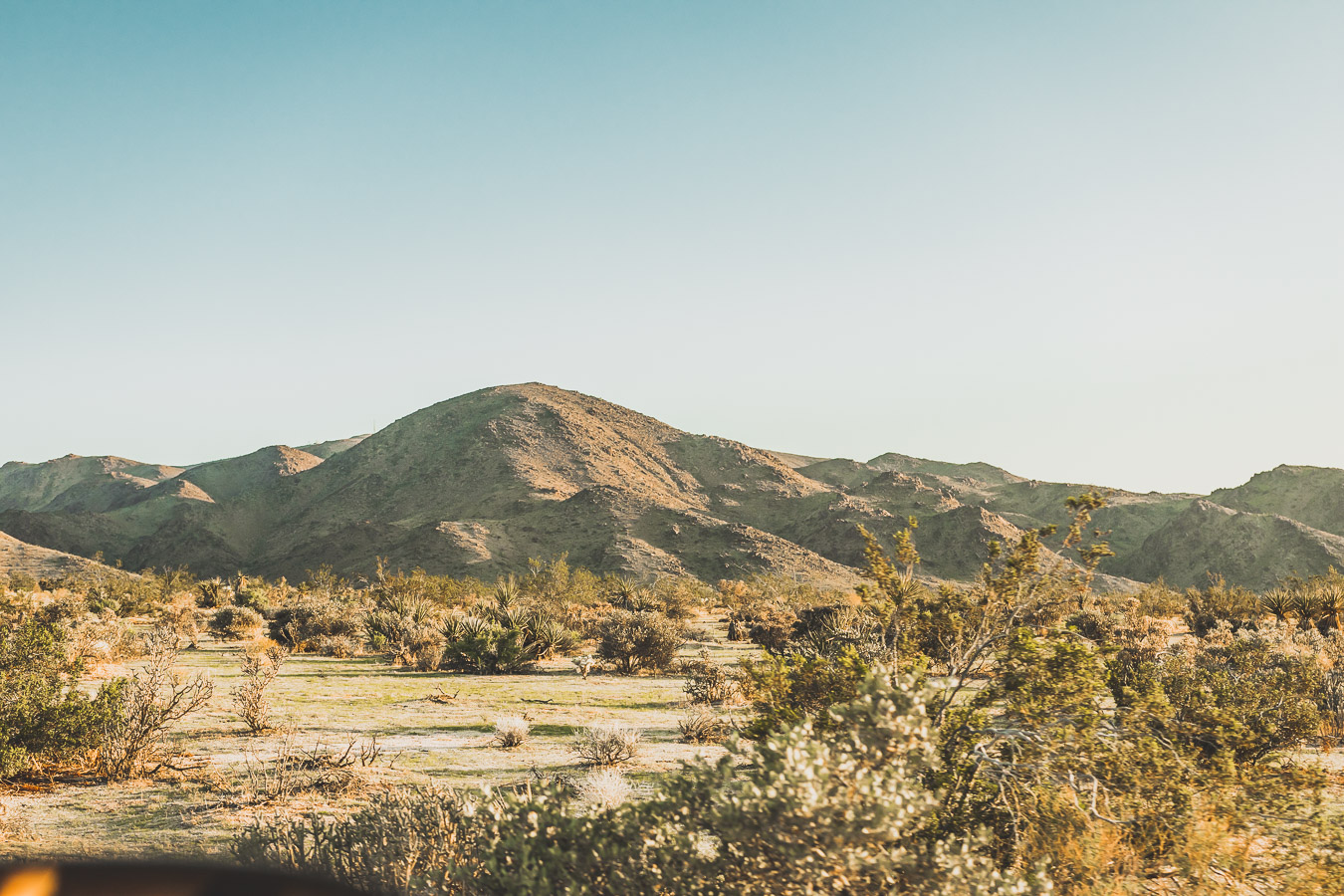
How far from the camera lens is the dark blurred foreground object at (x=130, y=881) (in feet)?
6.37

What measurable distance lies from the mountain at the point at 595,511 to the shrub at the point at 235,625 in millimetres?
42633

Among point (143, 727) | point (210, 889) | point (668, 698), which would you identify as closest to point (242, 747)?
point (143, 727)

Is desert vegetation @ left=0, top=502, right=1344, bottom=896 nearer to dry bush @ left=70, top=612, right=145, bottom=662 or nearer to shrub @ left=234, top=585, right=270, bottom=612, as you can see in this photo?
dry bush @ left=70, top=612, right=145, bottom=662

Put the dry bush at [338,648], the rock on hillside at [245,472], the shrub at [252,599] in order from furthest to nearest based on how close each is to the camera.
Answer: the rock on hillside at [245,472] → the shrub at [252,599] → the dry bush at [338,648]

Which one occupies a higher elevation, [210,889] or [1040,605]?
[1040,605]

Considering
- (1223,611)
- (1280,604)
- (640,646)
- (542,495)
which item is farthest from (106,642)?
(542,495)

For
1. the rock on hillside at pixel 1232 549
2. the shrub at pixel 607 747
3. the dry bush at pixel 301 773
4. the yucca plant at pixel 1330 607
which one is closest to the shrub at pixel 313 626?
the dry bush at pixel 301 773

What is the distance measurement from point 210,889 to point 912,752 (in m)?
2.29

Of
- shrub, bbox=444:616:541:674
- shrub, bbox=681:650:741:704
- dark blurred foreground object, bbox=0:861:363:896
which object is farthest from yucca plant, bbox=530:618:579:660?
dark blurred foreground object, bbox=0:861:363:896

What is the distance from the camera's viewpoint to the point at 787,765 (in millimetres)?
2557

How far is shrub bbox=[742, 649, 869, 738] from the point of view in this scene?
13.5 feet

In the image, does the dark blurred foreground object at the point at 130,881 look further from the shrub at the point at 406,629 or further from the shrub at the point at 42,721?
the shrub at the point at 406,629

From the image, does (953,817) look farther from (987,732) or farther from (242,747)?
(242,747)

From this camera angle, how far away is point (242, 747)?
8.40 m
